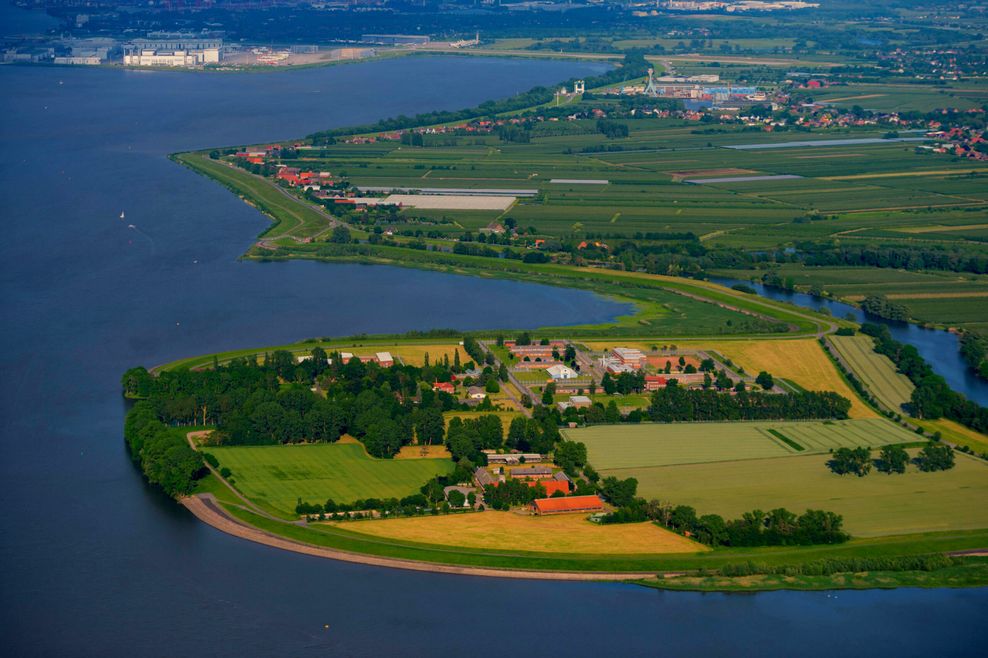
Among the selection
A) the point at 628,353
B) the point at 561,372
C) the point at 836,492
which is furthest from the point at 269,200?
the point at 836,492

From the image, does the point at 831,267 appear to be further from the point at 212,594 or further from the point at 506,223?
the point at 212,594

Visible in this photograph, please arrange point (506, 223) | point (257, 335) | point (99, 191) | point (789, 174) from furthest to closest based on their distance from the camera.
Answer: point (789, 174) < point (99, 191) < point (506, 223) < point (257, 335)

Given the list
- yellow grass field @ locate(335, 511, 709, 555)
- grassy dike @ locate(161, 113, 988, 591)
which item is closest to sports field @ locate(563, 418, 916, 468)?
yellow grass field @ locate(335, 511, 709, 555)

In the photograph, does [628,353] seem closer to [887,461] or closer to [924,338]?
[887,461]

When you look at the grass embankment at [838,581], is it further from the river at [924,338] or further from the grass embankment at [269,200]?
the grass embankment at [269,200]

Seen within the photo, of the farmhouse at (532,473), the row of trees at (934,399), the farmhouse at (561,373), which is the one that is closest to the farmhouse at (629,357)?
the farmhouse at (561,373)

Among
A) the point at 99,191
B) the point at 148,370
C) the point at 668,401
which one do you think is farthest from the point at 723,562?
the point at 99,191
